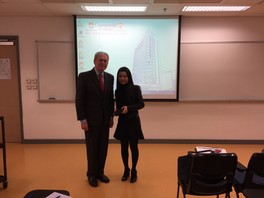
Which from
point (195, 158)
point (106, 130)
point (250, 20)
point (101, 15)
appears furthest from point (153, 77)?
point (195, 158)

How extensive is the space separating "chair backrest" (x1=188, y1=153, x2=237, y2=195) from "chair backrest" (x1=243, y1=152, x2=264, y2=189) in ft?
0.47

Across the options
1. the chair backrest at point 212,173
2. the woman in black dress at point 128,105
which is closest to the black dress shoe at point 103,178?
the woman in black dress at point 128,105

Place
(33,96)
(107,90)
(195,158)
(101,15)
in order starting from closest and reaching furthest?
(195,158) → (107,90) → (101,15) → (33,96)

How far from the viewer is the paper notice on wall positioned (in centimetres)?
450

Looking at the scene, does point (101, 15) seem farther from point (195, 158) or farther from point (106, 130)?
point (195, 158)

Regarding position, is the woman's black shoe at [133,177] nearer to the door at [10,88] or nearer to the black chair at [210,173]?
the black chair at [210,173]

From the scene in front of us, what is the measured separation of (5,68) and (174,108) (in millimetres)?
3287

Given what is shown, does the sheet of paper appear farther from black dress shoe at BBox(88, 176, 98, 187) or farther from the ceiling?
the ceiling

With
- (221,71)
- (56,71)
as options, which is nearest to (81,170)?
(56,71)

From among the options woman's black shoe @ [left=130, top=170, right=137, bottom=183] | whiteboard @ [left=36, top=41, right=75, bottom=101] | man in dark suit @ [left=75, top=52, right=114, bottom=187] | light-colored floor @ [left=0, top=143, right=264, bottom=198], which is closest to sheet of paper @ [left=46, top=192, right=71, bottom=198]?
light-colored floor @ [left=0, top=143, right=264, bottom=198]

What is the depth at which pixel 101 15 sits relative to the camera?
425 cm

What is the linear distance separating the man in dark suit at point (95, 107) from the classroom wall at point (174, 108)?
1.60 meters

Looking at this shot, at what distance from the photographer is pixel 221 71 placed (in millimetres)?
4441

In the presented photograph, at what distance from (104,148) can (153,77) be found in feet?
6.13
